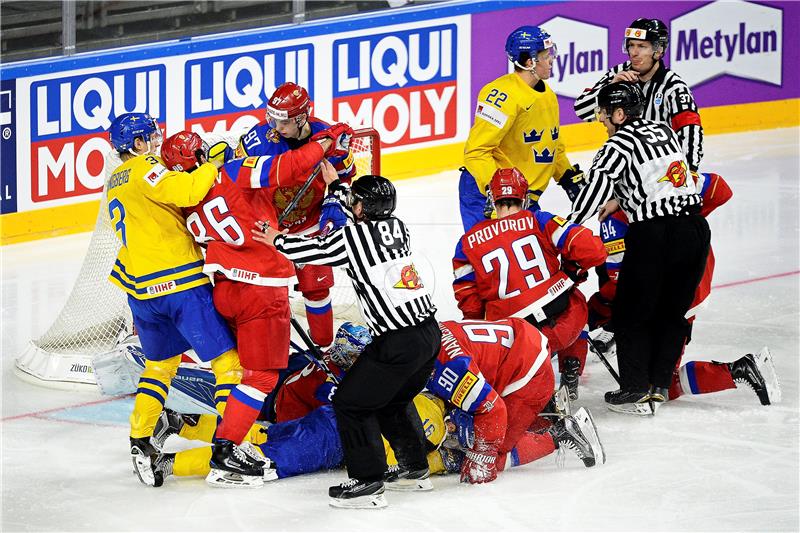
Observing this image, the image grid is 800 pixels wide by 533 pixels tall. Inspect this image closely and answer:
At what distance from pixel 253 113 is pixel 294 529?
17.7 ft

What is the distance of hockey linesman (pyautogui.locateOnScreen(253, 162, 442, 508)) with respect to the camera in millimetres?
4668

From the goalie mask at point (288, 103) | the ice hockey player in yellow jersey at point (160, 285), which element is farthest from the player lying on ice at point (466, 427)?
the goalie mask at point (288, 103)

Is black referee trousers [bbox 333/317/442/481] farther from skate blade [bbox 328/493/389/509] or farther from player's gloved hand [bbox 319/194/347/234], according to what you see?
player's gloved hand [bbox 319/194/347/234]

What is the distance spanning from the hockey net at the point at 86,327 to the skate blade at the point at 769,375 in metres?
2.77

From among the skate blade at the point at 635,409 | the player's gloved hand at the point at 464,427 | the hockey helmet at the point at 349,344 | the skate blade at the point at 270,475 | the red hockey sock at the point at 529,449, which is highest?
the hockey helmet at the point at 349,344

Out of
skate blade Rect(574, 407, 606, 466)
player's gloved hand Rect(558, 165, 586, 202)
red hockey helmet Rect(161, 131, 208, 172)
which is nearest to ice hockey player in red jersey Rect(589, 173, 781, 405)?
player's gloved hand Rect(558, 165, 586, 202)

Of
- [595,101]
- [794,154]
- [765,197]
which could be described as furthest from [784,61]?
[595,101]

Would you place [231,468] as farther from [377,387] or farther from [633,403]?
[633,403]

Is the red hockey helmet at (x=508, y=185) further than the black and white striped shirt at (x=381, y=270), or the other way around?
the red hockey helmet at (x=508, y=185)

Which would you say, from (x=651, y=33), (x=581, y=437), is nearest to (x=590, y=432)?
(x=581, y=437)

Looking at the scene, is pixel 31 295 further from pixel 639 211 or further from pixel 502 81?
pixel 639 211

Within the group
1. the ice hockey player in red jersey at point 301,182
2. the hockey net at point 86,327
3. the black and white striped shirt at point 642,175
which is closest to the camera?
the ice hockey player in red jersey at point 301,182

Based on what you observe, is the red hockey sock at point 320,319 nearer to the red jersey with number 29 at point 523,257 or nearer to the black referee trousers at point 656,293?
the red jersey with number 29 at point 523,257

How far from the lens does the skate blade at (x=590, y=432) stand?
5.10m
